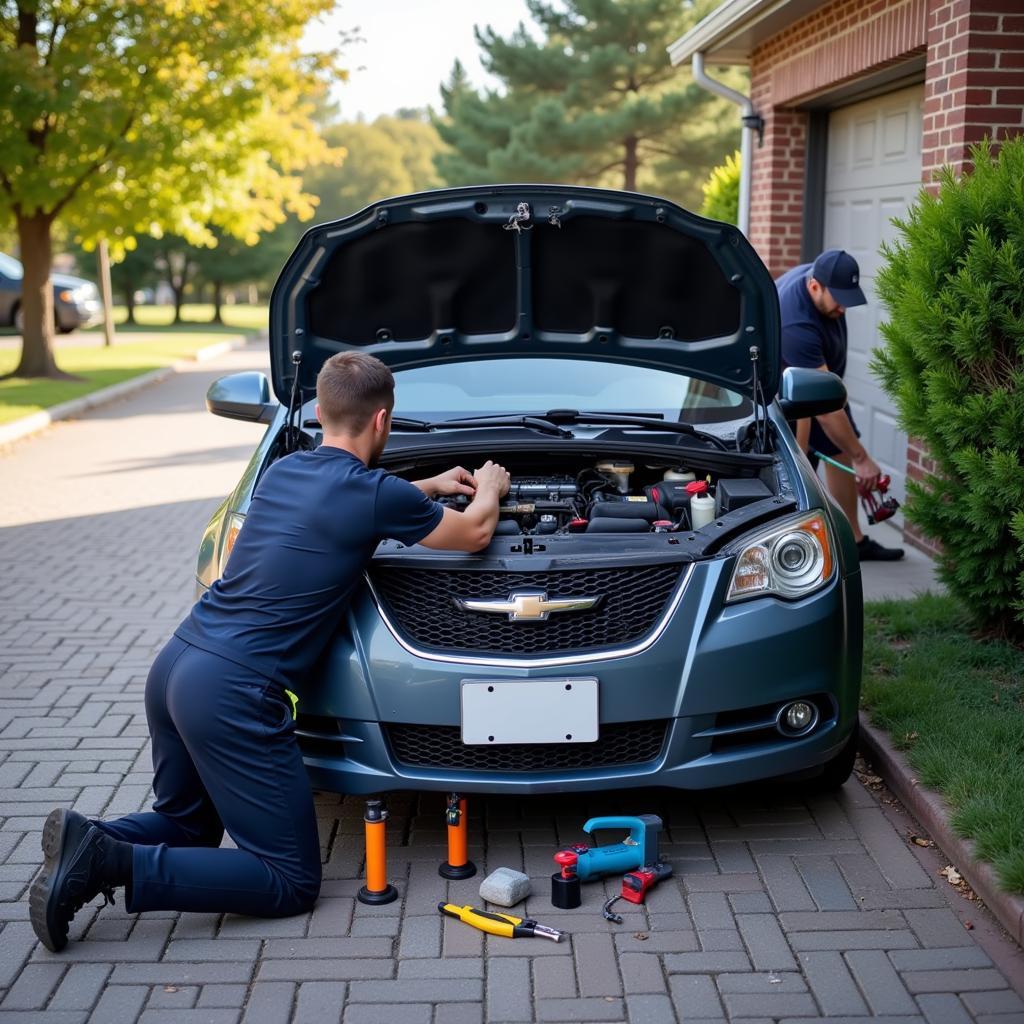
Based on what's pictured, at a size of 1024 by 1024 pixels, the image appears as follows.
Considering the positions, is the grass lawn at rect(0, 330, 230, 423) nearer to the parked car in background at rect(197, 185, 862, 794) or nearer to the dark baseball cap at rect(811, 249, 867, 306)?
the dark baseball cap at rect(811, 249, 867, 306)

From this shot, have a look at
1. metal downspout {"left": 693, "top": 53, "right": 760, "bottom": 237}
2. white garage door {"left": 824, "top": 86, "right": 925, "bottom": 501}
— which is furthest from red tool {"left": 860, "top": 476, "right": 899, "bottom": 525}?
metal downspout {"left": 693, "top": 53, "right": 760, "bottom": 237}

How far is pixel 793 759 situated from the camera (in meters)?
3.97

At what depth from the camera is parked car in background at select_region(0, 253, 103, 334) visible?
27.6 meters

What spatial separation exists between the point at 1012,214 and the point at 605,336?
1.60 m

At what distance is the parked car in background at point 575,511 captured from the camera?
3.81m

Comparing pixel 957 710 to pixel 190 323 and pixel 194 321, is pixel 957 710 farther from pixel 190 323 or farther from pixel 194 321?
pixel 194 321

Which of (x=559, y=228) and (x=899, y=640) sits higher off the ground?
(x=559, y=228)

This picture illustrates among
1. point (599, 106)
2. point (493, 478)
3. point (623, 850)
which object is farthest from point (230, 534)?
point (599, 106)

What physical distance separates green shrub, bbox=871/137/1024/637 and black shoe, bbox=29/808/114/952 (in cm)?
340

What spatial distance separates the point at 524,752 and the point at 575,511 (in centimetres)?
97

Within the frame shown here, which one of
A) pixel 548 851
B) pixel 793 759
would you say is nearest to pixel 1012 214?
pixel 793 759

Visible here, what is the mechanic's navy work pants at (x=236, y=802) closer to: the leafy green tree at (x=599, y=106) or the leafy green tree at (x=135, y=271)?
the leafy green tree at (x=599, y=106)

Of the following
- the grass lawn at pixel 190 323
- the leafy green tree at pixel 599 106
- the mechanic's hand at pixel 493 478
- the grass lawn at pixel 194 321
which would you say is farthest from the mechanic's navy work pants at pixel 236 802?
the grass lawn at pixel 194 321

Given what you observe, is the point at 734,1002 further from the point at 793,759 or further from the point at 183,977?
the point at 183,977
